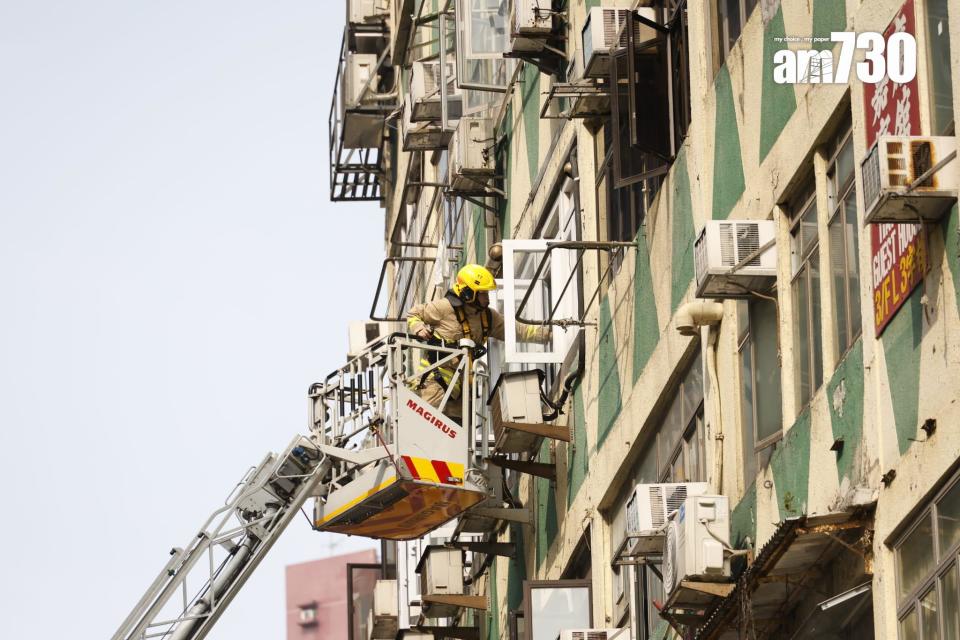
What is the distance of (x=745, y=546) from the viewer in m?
16.3

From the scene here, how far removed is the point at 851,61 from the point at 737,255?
7.76 feet

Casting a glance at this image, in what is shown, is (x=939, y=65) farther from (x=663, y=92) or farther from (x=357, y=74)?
(x=357, y=74)

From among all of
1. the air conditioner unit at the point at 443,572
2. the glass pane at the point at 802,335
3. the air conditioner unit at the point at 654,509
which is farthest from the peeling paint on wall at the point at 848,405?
the air conditioner unit at the point at 443,572

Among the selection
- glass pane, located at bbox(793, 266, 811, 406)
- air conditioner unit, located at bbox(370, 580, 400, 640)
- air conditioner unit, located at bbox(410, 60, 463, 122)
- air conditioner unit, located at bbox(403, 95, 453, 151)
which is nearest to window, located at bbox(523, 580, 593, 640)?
glass pane, located at bbox(793, 266, 811, 406)

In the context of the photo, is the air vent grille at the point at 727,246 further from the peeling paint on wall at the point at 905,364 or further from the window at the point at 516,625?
the window at the point at 516,625

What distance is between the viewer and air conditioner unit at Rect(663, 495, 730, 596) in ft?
52.1

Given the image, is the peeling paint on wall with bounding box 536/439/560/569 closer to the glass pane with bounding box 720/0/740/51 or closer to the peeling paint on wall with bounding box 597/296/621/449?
the peeling paint on wall with bounding box 597/296/621/449

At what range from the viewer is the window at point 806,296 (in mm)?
15344

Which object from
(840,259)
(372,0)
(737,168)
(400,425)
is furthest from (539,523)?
(372,0)

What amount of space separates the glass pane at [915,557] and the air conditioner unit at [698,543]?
2.80 meters

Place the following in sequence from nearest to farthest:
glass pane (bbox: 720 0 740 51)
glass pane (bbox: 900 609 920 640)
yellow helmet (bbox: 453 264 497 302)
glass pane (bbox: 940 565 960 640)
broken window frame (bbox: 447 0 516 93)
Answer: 1. glass pane (bbox: 940 565 960 640)
2. glass pane (bbox: 900 609 920 640)
3. glass pane (bbox: 720 0 740 51)
4. yellow helmet (bbox: 453 264 497 302)
5. broken window frame (bbox: 447 0 516 93)

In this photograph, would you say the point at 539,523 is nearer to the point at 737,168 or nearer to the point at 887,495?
the point at 737,168

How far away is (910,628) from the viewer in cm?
1290

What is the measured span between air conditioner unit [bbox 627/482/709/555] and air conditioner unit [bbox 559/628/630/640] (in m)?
2.91
